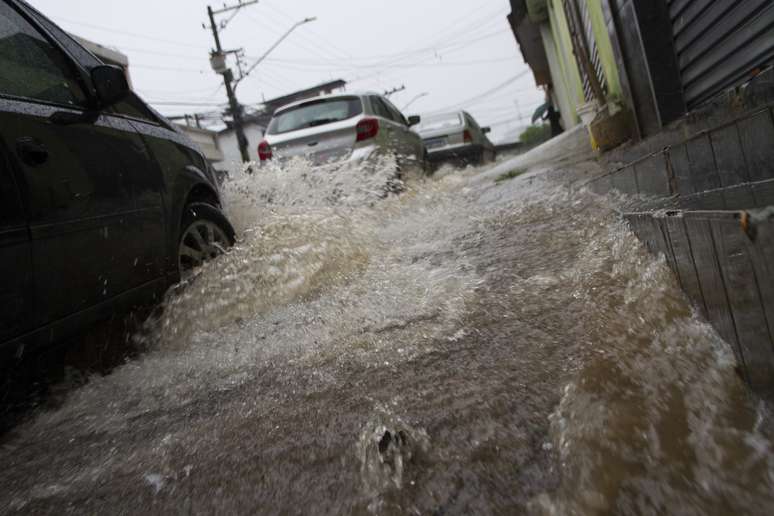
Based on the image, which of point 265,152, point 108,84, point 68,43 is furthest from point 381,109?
point 108,84

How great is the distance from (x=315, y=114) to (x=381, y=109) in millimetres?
1134

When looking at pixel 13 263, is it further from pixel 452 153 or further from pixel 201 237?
pixel 452 153

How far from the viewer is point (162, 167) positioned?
9.50ft

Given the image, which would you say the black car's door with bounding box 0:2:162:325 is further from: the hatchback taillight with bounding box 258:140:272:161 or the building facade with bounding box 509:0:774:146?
the hatchback taillight with bounding box 258:140:272:161

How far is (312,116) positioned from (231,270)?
421cm

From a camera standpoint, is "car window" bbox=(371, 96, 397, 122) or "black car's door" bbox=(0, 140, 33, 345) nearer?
"black car's door" bbox=(0, 140, 33, 345)

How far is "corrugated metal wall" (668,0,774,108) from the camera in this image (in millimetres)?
3289

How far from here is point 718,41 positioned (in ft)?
12.4

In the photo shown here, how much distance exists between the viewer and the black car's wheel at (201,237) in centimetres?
301

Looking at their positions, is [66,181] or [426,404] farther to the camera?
[66,181]

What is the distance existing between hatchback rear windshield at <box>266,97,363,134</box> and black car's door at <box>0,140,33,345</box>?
16.7ft

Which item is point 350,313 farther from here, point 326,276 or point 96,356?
point 96,356

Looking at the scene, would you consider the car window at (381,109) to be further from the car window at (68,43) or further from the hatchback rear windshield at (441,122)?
the hatchback rear windshield at (441,122)

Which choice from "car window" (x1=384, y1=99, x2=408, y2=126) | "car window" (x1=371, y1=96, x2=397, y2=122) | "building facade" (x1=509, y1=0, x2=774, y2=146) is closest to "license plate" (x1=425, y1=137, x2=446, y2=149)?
"car window" (x1=384, y1=99, x2=408, y2=126)
